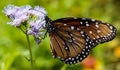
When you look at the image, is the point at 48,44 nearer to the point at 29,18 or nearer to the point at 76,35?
the point at 76,35

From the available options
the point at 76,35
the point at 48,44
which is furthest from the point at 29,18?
the point at 48,44

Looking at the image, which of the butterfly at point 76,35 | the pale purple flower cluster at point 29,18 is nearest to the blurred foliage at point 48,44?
the butterfly at point 76,35

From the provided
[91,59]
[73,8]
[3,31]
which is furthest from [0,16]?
[73,8]

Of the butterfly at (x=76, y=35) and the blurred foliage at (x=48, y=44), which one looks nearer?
the butterfly at (x=76, y=35)

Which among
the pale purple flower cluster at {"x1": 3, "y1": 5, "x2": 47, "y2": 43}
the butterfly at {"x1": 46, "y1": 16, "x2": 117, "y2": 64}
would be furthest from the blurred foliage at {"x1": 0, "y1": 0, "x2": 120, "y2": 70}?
the pale purple flower cluster at {"x1": 3, "y1": 5, "x2": 47, "y2": 43}

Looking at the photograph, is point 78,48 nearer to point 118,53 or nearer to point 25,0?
point 25,0

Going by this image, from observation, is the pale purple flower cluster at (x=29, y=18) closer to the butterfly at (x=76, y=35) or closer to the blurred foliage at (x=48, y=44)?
the butterfly at (x=76, y=35)
